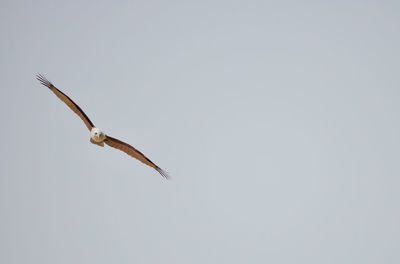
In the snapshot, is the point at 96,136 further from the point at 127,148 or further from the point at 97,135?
the point at 127,148

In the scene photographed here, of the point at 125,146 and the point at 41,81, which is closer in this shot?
the point at 41,81

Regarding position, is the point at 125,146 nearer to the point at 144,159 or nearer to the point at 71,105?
the point at 144,159

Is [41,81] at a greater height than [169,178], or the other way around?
[41,81]

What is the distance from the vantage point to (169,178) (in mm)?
28203

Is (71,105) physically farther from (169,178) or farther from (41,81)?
(169,178)

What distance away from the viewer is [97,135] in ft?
92.0

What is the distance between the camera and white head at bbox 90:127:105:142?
28.0 m

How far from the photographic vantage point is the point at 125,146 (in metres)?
30.4

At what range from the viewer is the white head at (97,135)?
2805 centimetres

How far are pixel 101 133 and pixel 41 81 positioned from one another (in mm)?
4418

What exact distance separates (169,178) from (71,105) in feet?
22.9

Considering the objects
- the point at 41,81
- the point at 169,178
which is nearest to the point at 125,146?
the point at 169,178

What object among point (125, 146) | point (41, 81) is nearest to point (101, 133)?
point (125, 146)

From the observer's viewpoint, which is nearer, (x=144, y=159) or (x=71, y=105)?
(x=71, y=105)
